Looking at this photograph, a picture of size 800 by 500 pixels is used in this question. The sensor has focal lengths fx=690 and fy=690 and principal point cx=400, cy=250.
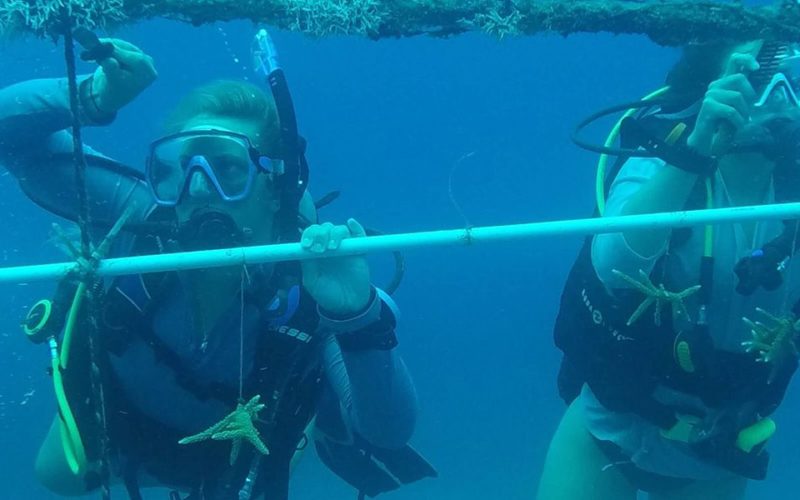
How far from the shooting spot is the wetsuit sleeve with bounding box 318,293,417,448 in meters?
2.71

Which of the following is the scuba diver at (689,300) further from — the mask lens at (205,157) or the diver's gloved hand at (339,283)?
the mask lens at (205,157)

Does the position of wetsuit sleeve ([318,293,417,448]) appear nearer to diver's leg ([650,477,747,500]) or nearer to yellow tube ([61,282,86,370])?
yellow tube ([61,282,86,370])

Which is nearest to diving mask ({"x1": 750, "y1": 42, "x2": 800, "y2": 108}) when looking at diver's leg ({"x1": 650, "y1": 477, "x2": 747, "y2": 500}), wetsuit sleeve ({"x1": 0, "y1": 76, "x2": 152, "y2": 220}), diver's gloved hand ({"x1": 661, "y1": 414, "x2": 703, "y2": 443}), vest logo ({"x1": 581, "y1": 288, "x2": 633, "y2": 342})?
vest logo ({"x1": 581, "y1": 288, "x2": 633, "y2": 342})

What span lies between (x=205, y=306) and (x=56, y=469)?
1.31 metres

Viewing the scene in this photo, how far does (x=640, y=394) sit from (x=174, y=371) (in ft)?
6.85

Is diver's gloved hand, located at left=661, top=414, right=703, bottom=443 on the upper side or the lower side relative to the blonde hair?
lower

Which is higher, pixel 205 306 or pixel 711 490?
pixel 205 306

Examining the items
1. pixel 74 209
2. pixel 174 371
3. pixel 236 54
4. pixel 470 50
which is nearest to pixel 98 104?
pixel 74 209

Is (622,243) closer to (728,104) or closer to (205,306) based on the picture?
(728,104)

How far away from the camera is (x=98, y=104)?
2574 millimetres

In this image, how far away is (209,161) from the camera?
9.28 ft

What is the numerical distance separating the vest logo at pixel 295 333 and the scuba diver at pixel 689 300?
4.13 feet

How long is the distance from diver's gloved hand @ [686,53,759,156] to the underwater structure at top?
13cm

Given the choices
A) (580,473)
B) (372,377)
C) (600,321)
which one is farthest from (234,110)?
(580,473)
